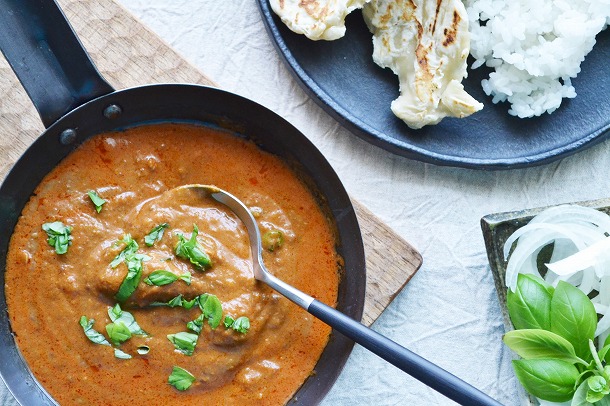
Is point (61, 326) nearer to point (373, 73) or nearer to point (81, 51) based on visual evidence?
point (81, 51)

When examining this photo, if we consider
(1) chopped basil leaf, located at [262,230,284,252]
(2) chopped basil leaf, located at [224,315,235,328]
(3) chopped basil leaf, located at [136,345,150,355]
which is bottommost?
(2) chopped basil leaf, located at [224,315,235,328]

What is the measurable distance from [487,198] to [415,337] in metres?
0.54

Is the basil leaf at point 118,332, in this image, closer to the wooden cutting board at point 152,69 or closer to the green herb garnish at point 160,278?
the green herb garnish at point 160,278

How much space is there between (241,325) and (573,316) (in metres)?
1.00

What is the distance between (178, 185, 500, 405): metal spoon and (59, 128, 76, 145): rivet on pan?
0.34 m

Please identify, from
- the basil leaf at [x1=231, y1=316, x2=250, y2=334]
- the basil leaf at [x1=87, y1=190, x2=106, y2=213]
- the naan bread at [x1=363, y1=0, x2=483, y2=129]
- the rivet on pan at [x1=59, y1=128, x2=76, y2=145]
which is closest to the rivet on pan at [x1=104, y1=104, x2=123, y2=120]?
the rivet on pan at [x1=59, y1=128, x2=76, y2=145]

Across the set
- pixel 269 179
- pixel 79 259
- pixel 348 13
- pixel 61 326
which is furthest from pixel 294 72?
pixel 61 326

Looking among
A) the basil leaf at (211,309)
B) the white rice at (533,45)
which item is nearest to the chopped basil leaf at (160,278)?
the basil leaf at (211,309)

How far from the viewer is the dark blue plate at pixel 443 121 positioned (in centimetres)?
248

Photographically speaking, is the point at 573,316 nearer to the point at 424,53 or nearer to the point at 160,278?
the point at 424,53

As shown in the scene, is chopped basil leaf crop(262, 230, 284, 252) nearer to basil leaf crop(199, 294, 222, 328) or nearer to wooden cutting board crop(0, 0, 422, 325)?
basil leaf crop(199, 294, 222, 328)

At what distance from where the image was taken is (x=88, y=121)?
2.11 m

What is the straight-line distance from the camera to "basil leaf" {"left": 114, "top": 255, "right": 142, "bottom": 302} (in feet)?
6.56

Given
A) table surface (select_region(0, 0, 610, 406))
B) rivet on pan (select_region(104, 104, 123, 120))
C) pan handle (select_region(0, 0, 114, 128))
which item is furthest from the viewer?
table surface (select_region(0, 0, 610, 406))
